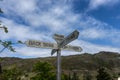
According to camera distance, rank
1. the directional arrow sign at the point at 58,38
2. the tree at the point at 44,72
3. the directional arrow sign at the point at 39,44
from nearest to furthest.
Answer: the directional arrow sign at the point at 39,44 < the directional arrow sign at the point at 58,38 < the tree at the point at 44,72

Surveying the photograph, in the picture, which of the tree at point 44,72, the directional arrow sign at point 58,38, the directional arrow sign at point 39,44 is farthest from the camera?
the tree at point 44,72

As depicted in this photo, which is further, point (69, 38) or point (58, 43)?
point (58, 43)

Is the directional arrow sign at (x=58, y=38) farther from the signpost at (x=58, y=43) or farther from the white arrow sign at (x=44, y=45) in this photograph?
the white arrow sign at (x=44, y=45)

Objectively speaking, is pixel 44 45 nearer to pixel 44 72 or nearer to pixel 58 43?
pixel 58 43

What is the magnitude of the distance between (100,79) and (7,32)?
75.6 meters

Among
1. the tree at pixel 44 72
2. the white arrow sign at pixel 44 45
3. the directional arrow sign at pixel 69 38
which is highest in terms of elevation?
the tree at pixel 44 72

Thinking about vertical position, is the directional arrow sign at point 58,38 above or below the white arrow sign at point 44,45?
above

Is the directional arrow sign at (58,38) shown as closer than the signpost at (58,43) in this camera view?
No

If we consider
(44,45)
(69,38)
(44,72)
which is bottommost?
(44,45)

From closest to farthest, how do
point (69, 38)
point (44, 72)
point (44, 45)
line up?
point (69, 38)
point (44, 45)
point (44, 72)

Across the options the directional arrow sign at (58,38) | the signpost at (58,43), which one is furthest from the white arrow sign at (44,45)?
the directional arrow sign at (58,38)

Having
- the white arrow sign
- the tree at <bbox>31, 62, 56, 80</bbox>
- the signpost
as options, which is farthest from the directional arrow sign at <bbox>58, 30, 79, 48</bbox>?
the tree at <bbox>31, 62, 56, 80</bbox>

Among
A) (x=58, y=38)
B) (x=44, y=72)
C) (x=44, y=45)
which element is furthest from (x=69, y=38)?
(x=44, y=72)

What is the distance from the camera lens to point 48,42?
7.12 metres
